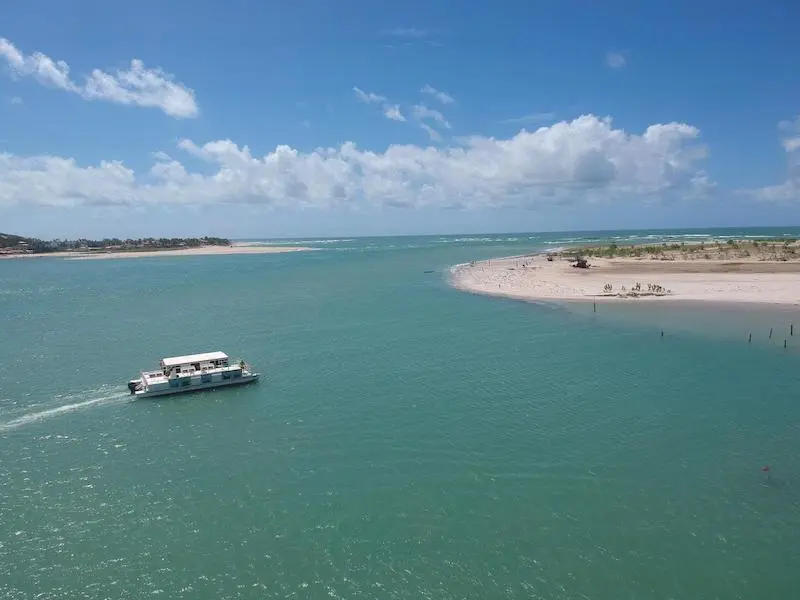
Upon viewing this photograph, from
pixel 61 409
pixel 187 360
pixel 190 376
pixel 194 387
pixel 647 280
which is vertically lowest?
pixel 61 409


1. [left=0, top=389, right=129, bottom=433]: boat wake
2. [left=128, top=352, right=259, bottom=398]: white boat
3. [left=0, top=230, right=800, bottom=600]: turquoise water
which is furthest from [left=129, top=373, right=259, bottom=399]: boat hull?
[left=0, top=389, right=129, bottom=433]: boat wake

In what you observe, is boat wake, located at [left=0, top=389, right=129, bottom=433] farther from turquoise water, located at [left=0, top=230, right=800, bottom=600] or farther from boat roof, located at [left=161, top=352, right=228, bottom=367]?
boat roof, located at [left=161, top=352, right=228, bottom=367]

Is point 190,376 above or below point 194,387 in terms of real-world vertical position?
above

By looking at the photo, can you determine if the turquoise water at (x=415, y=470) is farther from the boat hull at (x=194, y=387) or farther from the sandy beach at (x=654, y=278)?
the sandy beach at (x=654, y=278)

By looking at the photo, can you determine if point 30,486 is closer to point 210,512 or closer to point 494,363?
point 210,512

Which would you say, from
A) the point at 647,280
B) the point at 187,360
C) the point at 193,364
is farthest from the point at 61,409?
the point at 647,280

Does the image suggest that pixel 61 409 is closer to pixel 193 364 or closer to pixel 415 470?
pixel 193 364

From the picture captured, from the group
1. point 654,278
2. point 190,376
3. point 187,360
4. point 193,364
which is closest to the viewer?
point 190,376
